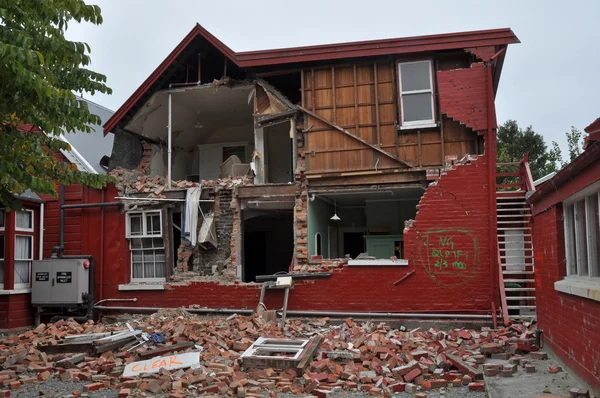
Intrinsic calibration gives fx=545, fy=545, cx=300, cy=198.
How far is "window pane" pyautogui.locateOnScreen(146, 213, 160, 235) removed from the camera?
14.7 metres

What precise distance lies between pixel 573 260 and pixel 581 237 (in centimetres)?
67

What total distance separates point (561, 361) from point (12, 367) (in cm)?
857

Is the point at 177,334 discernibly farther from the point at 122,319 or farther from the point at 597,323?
the point at 597,323

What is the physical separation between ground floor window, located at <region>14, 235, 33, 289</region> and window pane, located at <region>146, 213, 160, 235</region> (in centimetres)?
321

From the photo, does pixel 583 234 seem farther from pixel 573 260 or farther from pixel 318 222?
pixel 318 222

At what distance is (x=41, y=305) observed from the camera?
46.6 feet

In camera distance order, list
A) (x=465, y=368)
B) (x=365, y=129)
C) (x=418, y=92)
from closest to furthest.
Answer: (x=465, y=368) < (x=418, y=92) < (x=365, y=129)

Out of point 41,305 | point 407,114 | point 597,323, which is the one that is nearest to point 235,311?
point 41,305

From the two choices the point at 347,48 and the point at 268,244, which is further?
the point at 268,244

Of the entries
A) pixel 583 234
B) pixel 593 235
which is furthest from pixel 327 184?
pixel 593 235

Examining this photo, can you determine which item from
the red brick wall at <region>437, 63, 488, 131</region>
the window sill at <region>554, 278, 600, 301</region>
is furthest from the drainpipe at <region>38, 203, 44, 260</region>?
the window sill at <region>554, 278, 600, 301</region>

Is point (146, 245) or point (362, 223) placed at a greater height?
point (362, 223)

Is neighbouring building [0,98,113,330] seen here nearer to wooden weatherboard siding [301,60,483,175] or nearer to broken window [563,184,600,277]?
wooden weatherboard siding [301,60,483,175]

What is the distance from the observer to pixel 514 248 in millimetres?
12641
